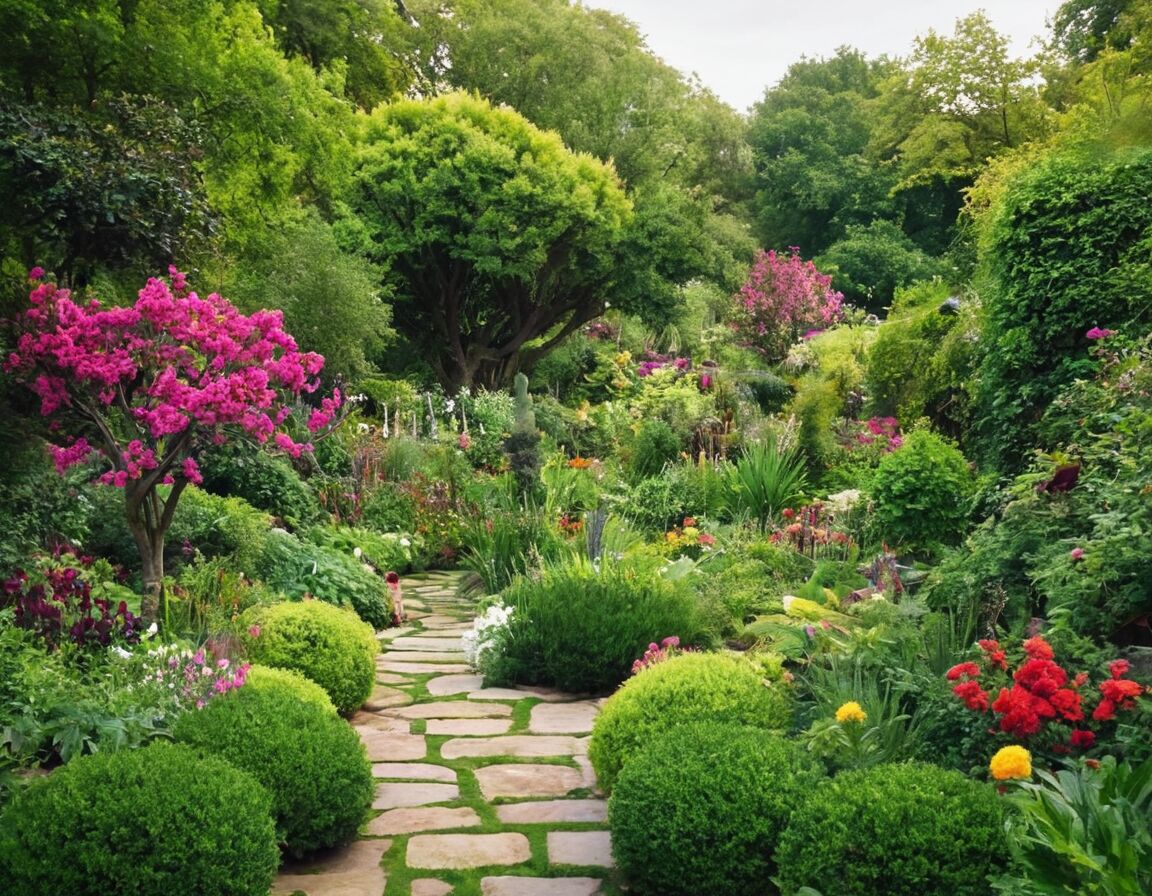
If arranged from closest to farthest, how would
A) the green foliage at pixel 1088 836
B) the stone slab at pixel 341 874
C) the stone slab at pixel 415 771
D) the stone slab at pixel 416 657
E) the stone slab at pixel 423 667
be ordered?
the green foliage at pixel 1088 836, the stone slab at pixel 341 874, the stone slab at pixel 415 771, the stone slab at pixel 423 667, the stone slab at pixel 416 657

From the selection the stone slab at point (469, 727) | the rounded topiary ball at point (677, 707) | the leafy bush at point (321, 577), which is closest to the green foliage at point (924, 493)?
the rounded topiary ball at point (677, 707)

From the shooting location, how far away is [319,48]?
18.9 meters

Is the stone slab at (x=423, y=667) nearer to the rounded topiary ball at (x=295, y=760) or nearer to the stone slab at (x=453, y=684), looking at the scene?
the stone slab at (x=453, y=684)

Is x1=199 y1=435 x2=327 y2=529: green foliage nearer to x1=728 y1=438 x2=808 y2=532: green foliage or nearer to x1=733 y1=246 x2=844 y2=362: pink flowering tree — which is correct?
x1=728 y1=438 x2=808 y2=532: green foliage

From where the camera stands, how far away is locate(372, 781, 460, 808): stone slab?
4051 mm

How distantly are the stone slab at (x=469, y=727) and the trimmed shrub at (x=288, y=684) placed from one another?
731 mm

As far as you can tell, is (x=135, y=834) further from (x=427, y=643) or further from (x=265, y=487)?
(x=265, y=487)

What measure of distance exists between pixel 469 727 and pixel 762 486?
485 centimetres

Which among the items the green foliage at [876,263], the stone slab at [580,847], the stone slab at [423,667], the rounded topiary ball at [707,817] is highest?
the green foliage at [876,263]

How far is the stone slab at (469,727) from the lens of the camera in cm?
493

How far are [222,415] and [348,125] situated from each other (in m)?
11.4

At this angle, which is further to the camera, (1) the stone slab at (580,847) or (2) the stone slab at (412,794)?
(2) the stone slab at (412,794)

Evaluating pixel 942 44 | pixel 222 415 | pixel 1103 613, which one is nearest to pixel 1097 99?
pixel 1103 613

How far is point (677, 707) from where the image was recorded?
4.02 meters
